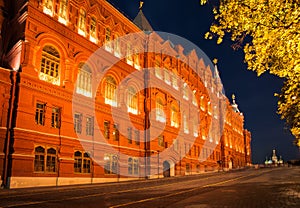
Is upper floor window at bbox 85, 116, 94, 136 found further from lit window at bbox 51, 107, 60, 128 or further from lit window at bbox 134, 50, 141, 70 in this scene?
lit window at bbox 134, 50, 141, 70

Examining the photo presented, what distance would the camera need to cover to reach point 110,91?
87.9ft

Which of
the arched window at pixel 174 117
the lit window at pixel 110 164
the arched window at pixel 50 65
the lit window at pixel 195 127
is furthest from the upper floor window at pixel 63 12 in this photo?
the lit window at pixel 195 127

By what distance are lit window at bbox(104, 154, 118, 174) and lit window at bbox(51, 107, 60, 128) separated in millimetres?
5917

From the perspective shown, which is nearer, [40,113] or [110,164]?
[40,113]

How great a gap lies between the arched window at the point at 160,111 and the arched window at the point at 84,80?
37.1ft

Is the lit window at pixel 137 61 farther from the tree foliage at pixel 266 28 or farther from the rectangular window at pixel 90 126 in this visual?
the tree foliage at pixel 266 28

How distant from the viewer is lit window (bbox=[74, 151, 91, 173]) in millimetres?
21938

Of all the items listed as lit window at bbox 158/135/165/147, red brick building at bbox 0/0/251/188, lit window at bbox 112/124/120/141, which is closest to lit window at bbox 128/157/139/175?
red brick building at bbox 0/0/251/188

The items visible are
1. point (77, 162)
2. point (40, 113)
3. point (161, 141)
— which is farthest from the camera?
point (161, 141)

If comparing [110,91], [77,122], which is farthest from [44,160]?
[110,91]

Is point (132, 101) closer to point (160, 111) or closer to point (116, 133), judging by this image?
point (116, 133)

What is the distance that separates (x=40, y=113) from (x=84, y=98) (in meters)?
4.22

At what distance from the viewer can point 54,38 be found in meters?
21.4

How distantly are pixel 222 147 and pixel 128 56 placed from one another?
33926mm
